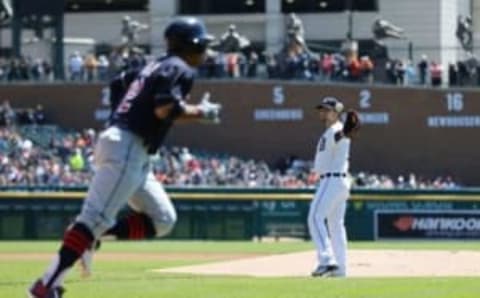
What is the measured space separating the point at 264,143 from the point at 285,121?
0.94 metres

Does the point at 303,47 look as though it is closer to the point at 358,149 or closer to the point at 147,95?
the point at 358,149

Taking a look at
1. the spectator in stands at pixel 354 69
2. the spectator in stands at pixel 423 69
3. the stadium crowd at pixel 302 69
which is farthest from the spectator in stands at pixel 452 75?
the spectator in stands at pixel 354 69

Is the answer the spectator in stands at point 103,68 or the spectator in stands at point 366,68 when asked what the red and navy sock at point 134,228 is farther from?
the spectator in stands at point 103,68

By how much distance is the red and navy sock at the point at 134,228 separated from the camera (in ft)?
34.7

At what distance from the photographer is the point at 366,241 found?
30.2 m

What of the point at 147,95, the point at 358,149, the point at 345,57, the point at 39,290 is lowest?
the point at 358,149

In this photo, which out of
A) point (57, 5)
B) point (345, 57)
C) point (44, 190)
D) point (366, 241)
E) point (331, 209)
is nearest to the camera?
point (331, 209)

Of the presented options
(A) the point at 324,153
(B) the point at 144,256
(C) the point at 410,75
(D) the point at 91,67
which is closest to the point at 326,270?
(A) the point at 324,153

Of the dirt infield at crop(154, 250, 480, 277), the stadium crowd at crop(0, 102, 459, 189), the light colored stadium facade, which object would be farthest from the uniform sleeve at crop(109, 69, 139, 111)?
the light colored stadium facade

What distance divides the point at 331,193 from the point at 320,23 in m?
36.7

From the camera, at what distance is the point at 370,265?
19.2 m

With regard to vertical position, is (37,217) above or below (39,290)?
Result: below

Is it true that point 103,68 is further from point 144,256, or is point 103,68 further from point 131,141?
point 131,141

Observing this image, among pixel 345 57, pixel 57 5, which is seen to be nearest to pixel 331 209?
pixel 345 57
